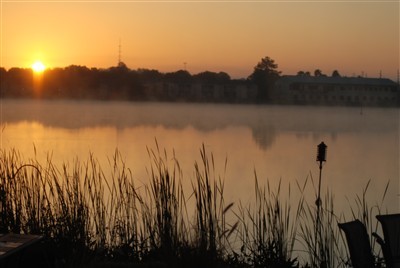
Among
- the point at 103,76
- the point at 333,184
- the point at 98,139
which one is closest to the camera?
the point at 333,184

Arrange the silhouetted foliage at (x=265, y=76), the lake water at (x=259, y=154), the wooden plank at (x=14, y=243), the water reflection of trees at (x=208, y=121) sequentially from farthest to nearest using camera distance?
the silhouetted foliage at (x=265, y=76) < the water reflection of trees at (x=208, y=121) < the lake water at (x=259, y=154) < the wooden plank at (x=14, y=243)

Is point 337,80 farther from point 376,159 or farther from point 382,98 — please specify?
point 376,159

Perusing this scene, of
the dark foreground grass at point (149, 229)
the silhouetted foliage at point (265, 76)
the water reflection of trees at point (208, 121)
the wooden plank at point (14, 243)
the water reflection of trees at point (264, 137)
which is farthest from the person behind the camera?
the silhouetted foliage at point (265, 76)

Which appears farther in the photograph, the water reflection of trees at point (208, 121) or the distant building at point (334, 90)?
the distant building at point (334, 90)

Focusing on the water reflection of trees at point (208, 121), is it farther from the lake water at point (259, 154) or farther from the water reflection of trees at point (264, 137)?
the lake water at point (259, 154)

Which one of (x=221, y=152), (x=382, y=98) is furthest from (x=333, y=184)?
(x=382, y=98)

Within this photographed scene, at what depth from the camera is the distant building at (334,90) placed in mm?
41969

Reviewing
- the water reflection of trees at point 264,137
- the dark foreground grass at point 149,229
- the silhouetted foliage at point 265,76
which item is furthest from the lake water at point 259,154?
the silhouetted foliage at point 265,76

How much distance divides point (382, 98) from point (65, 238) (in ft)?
141

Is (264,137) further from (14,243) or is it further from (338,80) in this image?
(338,80)

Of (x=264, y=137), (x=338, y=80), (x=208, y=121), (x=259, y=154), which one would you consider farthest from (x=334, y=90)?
(x=259, y=154)

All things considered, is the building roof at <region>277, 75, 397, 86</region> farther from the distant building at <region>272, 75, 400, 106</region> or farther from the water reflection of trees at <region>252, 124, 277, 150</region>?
the water reflection of trees at <region>252, 124, 277, 150</region>

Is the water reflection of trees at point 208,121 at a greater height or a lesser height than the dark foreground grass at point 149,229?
lesser

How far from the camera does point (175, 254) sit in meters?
3.38
